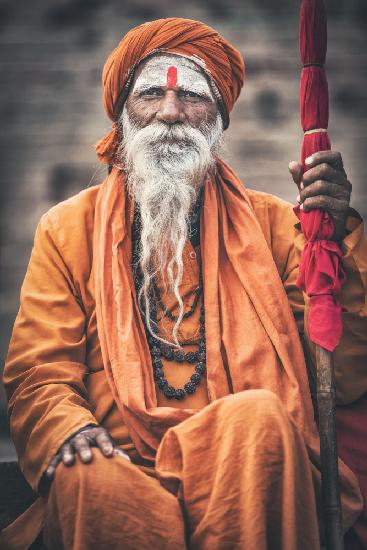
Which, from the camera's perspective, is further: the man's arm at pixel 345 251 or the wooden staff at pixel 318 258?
the man's arm at pixel 345 251

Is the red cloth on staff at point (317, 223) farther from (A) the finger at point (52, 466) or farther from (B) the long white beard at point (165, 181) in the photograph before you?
(A) the finger at point (52, 466)

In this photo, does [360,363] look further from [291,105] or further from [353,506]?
[291,105]

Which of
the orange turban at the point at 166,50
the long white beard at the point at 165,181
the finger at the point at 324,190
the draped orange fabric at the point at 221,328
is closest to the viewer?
the finger at the point at 324,190

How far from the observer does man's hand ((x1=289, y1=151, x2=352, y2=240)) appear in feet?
7.98

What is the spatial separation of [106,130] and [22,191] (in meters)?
0.55

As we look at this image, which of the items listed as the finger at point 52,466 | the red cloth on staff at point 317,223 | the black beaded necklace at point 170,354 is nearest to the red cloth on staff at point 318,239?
the red cloth on staff at point 317,223

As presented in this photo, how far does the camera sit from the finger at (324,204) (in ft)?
8.00

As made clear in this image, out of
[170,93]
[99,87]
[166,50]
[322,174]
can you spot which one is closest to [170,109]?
[170,93]

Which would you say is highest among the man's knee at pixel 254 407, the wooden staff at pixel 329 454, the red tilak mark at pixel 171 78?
the red tilak mark at pixel 171 78

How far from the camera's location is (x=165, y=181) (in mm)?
3023

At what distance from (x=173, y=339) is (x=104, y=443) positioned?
655 millimetres

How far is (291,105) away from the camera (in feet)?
13.7

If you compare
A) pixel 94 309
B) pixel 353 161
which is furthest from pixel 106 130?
pixel 94 309

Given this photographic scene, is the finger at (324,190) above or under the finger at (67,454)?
above
